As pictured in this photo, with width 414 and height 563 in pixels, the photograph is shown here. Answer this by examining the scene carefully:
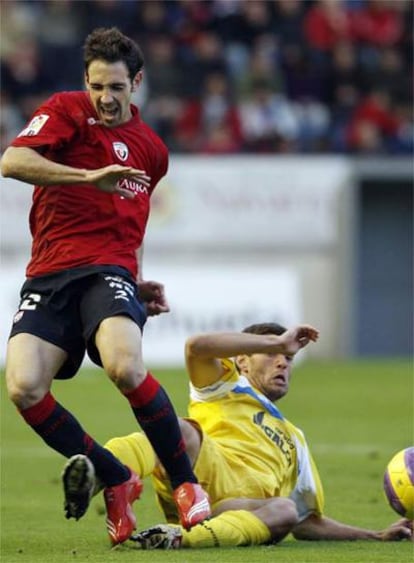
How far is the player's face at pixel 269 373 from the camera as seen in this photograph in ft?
25.5

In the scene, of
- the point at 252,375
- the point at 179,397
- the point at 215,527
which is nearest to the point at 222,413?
the point at 252,375

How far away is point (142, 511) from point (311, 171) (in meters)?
13.6

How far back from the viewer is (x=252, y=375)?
7.87m

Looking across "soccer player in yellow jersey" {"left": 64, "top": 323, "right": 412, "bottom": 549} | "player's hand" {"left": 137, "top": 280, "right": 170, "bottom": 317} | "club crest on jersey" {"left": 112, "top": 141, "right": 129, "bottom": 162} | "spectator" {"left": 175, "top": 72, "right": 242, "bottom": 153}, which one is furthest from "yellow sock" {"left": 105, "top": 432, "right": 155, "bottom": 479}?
"spectator" {"left": 175, "top": 72, "right": 242, "bottom": 153}

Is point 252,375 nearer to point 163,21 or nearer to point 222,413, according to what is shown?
point 222,413

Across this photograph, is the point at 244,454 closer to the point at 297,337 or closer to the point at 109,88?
the point at 297,337

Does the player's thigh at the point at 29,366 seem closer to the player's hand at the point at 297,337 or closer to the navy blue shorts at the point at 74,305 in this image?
the navy blue shorts at the point at 74,305

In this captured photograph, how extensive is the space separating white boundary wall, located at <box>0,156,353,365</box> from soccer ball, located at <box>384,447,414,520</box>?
13167 mm

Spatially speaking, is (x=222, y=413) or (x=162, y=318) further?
(x=162, y=318)

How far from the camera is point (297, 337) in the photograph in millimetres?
7004

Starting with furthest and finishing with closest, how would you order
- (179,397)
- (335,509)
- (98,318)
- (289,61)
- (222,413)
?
(289,61)
(179,397)
(335,509)
(222,413)
(98,318)

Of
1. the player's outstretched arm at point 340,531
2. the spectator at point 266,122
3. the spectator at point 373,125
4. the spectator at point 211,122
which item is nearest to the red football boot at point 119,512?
the player's outstretched arm at point 340,531

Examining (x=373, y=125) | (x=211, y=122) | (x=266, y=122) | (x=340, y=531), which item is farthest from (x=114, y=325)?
(x=373, y=125)

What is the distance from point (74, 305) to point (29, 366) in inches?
16.5
